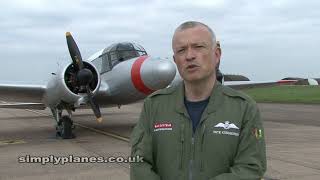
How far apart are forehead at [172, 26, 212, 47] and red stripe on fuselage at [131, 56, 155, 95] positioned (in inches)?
438

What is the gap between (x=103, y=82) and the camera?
50.6 ft

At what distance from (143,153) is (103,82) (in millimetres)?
13071

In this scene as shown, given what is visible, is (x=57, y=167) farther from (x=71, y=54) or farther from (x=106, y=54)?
(x=106, y=54)

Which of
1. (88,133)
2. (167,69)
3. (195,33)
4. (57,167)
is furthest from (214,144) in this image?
(88,133)

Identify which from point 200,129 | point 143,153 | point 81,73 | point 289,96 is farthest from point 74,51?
point 289,96

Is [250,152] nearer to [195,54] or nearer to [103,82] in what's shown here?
[195,54]

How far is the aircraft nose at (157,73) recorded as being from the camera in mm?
12766

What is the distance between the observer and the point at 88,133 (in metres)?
15.5

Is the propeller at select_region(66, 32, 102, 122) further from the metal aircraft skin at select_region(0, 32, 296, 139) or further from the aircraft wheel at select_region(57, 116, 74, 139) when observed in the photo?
the aircraft wheel at select_region(57, 116, 74, 139)

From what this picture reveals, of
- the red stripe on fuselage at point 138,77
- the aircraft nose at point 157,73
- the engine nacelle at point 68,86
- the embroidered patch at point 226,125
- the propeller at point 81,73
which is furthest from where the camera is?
the red stripe on fuselage at point 138,77

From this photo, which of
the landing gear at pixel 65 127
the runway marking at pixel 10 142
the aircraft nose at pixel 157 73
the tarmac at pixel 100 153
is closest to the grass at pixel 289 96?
the tarmac at pixel 100 153

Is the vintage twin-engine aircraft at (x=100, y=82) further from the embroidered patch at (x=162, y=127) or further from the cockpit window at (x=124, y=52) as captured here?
the embroidered patch at (x=162, y=127)

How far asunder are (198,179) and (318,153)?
7.92 meters

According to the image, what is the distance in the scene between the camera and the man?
239 cm
